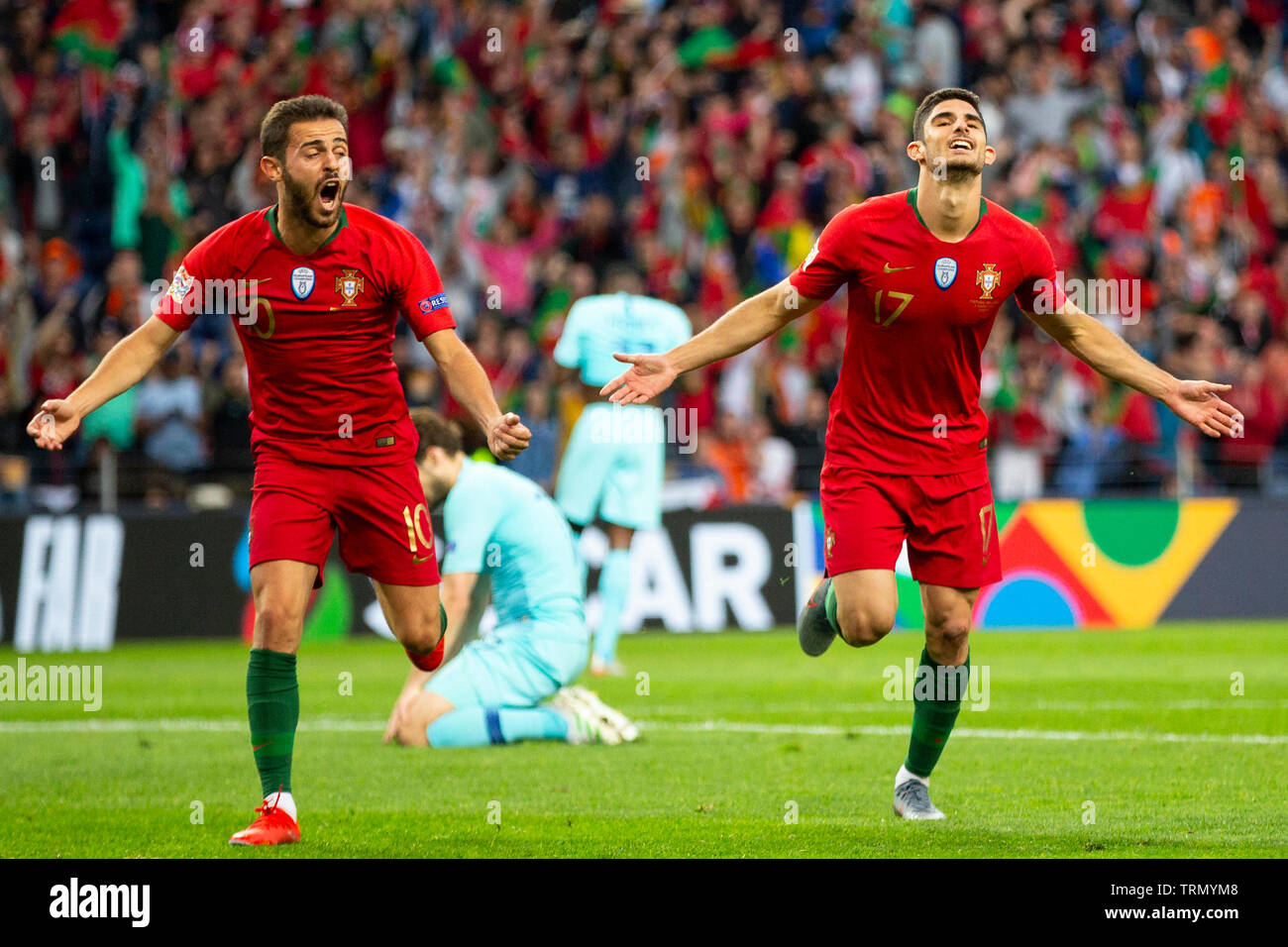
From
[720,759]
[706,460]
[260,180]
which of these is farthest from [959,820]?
[260,180]

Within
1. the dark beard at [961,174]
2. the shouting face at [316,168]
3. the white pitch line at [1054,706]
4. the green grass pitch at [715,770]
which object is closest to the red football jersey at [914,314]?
the dark beard at [961,174]

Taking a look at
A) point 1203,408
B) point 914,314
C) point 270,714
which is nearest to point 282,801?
point 270,714

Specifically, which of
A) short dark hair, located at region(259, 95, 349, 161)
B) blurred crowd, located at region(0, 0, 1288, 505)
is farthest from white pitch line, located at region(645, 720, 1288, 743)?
blurred crowd, located at region(0, 0, 1288, 505)

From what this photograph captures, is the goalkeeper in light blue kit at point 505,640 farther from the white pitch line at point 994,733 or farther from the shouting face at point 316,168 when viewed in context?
the shouting face at point 316,168

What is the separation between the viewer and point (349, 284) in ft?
22.1

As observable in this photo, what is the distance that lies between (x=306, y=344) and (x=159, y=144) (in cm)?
1208

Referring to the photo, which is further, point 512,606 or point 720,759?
point 512,606

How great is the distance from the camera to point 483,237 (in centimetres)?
1834

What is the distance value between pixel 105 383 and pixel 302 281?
2.67ft

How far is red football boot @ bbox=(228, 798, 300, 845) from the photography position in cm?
638

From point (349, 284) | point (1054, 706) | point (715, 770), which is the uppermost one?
point (349, 284)

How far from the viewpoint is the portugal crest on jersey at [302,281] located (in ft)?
21.9

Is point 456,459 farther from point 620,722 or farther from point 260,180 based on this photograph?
point 260,180

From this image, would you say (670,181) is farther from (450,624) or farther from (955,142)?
(955,142)
